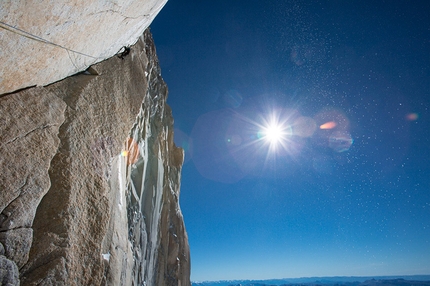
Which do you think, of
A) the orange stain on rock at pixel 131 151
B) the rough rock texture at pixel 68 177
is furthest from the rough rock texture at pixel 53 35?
the orange stain on rock at pixel 131 151

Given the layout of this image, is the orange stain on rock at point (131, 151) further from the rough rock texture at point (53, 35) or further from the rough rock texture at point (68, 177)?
the rough rock texture at point (53, 35)

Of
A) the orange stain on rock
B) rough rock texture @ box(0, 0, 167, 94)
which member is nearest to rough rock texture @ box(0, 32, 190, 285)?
rough rock texture @ box(0, 0, 167, 94)

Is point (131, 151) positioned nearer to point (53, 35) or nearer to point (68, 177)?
point (68, 177)

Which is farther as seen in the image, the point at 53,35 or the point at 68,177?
→ the point at 68,177

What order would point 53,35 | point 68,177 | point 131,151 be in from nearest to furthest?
1. point 53,35
2. point 68,177
3. point 131,151

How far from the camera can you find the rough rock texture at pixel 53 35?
9.00 ft

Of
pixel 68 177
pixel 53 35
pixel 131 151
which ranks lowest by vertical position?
pixel 68 177

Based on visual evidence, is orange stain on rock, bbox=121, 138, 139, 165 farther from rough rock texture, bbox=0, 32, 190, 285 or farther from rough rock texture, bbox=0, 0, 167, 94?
rough rock texture, bbox=0, 0, 167, 94

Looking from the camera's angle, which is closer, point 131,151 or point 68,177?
point 68,177

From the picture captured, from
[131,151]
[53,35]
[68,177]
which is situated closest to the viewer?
[53,35]

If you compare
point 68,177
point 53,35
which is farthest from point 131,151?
point 53,35

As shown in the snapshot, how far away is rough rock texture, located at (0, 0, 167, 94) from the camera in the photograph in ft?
9.00

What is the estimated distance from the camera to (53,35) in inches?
135

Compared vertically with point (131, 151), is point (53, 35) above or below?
below
